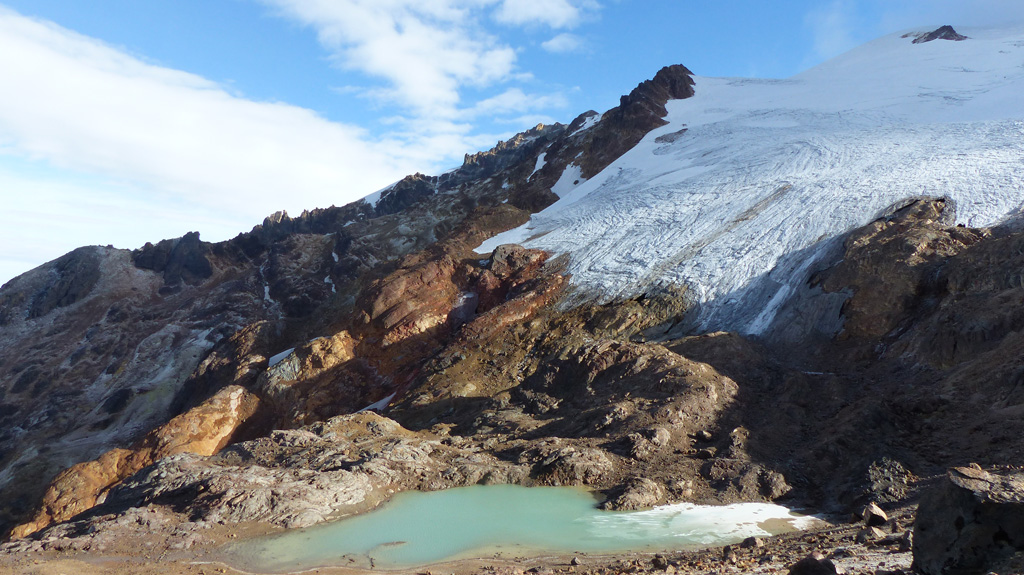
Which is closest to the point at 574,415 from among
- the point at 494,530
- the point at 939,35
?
the point at 494,530

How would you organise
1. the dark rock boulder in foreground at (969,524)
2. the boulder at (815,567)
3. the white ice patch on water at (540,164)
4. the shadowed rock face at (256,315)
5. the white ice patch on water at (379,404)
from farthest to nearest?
the white ice patch on water at (540,164) → the shadowed rock face at (256,315) → the white ice patch on water at (379,404) → the boulder at (815,567) → the dark rock boulder in foreground at (969,524)

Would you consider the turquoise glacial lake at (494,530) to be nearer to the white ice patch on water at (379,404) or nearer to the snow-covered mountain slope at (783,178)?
the white ice patch on water at (379,404)

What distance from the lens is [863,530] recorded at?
980 cm

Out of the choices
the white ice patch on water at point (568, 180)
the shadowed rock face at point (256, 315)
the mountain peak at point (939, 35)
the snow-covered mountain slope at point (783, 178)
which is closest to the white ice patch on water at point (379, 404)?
the shadowed rock face at point (256, 315)

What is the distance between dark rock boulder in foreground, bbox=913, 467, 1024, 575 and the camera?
612cm

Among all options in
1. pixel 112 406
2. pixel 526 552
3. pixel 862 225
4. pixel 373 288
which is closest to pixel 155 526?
pixel 526 552

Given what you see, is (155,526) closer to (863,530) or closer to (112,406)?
(863,530)

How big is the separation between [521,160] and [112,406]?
153ft

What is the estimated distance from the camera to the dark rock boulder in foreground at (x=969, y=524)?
6125mm

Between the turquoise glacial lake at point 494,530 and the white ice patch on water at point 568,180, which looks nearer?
the turquoise glacial lake at point 494,530

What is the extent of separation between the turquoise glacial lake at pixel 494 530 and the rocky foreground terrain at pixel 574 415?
62cm

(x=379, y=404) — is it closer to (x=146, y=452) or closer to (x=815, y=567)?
(x=146, y=452)

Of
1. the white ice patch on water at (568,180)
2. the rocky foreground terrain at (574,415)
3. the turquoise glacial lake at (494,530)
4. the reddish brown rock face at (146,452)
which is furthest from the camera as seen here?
the white ice patch on water at (568,180)

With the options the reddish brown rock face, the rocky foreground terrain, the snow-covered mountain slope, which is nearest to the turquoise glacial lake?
the rocky foreground terrain
